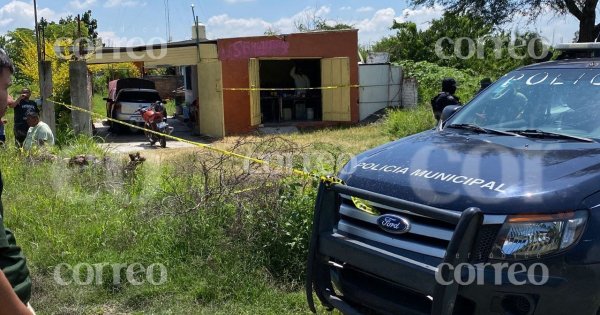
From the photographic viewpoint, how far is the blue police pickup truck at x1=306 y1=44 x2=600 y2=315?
2.76 m

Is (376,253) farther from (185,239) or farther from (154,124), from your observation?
(154,124)

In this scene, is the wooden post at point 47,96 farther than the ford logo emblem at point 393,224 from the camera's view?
Yes

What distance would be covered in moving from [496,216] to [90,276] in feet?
11.3

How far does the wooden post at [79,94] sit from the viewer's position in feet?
41.4

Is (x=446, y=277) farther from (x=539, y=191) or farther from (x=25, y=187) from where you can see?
(x=25, y=187)

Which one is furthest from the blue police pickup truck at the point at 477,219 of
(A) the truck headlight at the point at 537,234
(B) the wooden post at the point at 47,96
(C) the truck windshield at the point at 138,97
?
(C) the truck windshield at the point at 138,97

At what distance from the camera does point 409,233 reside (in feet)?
10.3

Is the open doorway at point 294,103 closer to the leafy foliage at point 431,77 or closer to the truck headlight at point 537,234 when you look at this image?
the leafy foliage at point 431,77

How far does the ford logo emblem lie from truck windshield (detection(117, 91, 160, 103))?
617 inches

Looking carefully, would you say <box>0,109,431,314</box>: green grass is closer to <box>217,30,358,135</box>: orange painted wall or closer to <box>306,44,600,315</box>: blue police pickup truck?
<box>306,44,600,315</box>: blue police pickup truck

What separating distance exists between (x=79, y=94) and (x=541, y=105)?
1095 centimetres

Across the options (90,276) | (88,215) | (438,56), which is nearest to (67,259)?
(90,276)

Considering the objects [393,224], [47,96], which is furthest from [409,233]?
[47,96]

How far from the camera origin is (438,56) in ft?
79.2
